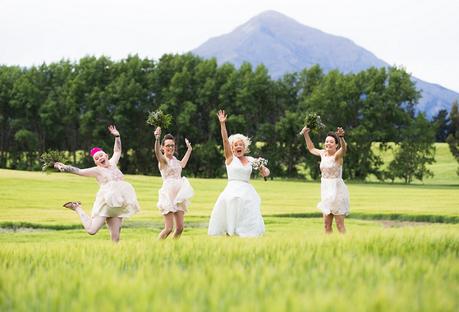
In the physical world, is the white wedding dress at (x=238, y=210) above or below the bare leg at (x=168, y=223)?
above

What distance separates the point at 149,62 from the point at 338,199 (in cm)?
6569

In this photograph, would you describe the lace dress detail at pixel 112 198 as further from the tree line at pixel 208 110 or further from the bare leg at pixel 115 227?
the tree line at pixel 208 110

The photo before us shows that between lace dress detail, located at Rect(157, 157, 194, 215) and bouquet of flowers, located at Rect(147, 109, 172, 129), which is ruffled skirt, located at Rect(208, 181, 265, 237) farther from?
bouquet of flowers, located at Rect(147, 109, 172, 129)

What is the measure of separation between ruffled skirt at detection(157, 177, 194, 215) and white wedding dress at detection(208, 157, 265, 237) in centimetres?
157

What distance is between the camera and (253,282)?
4.88 meters

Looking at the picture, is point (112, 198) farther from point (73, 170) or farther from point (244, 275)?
point (244, 275)

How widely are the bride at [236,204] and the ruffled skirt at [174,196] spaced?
1566 mm

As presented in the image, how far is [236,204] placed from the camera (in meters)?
12.4

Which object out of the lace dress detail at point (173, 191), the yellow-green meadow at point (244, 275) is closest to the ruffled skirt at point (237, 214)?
the lace dress detail at point (173, 191)

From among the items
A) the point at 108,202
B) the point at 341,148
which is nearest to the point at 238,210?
the point at 108,202

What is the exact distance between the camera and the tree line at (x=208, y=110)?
231ft

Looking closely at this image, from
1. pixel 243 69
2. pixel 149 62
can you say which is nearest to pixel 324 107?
pixel 243 69

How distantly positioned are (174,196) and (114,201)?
6.72 feet

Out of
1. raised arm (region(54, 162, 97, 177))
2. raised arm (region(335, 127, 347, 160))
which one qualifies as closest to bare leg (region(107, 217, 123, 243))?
raised arm (region(54, 162, 97, 177))
